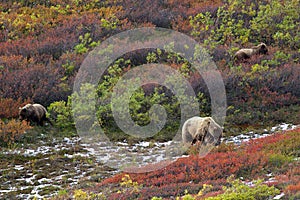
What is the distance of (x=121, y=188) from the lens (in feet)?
37.7

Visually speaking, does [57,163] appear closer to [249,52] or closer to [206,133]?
[206,133]

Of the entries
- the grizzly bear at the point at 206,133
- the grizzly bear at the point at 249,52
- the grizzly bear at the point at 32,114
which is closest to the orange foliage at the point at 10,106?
the grizzly bear at the point at 32,114

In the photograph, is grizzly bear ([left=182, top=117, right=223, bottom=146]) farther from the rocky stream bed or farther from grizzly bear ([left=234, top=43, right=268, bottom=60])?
grizzly bear ([left=234, top=43, right=268, bottom=60])

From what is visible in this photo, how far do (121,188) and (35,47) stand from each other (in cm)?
1496

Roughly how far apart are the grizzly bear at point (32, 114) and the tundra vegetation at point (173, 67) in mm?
424

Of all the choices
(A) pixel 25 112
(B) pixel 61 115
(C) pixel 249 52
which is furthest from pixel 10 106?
(C) pixel 249 52

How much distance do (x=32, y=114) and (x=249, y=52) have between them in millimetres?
10829

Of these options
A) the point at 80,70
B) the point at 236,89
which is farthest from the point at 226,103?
the point at 80,70

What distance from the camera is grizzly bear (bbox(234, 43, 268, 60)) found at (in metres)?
23.9

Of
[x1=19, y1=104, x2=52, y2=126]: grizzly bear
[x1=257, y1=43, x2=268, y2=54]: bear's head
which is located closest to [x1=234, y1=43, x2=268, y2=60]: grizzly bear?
[x1=257, y1=43, x2=268, y2=54]: bear's head

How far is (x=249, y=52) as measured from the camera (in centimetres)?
2408

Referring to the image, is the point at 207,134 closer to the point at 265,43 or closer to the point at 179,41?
the point at 179,41

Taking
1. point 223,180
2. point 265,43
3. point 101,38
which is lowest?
point 223,180

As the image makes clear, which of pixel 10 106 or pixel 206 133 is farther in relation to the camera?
pixel 10 106
